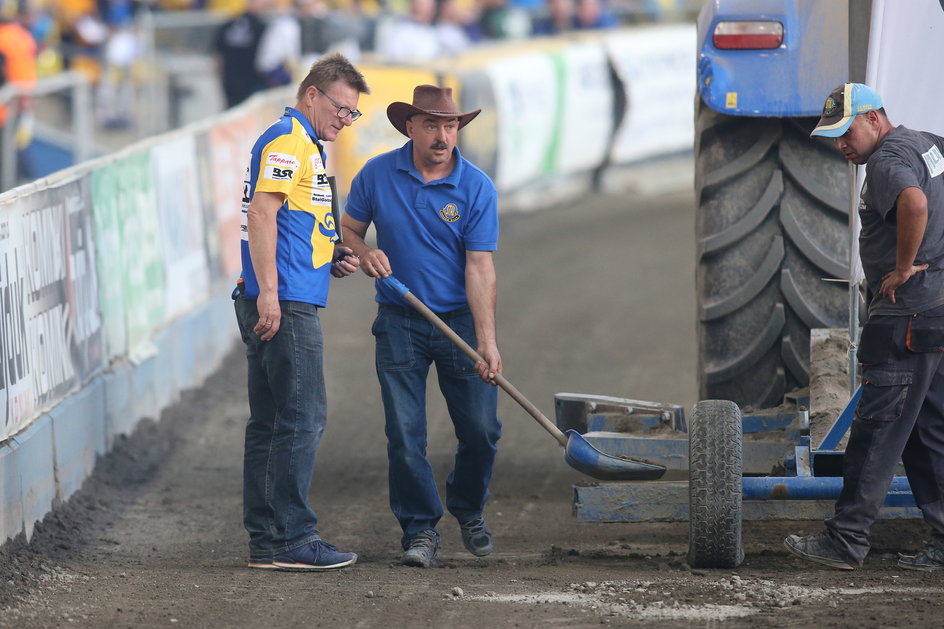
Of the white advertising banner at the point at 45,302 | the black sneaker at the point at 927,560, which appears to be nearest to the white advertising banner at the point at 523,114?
the white advertising banner at the point at 45,302

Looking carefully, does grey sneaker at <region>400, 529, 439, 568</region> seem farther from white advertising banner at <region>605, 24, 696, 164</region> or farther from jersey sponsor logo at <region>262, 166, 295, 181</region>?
white advertising banner at <region>605, 24, 696, 164</region>

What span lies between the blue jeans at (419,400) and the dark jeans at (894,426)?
4.76 ft

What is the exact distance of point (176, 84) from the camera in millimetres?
19000

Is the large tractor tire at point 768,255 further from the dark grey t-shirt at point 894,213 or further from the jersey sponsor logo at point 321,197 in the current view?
the jersey sponsor logo at point 321,197

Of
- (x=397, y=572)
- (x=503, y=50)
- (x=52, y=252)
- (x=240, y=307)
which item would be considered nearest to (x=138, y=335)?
(x=52, y=252)

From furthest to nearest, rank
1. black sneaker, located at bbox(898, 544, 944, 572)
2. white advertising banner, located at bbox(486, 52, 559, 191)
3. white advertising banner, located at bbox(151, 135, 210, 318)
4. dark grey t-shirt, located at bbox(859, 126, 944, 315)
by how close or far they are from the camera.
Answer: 1. white advertising banner, located at bbox(486, 52, 559, 191)
2. white advertising banner, located at bbox(151, 135, 210, 318)
3. black sneaker, located at bbox(898, 544, 944, 572)
4. dark grey t-shirt, located at bbox(859, 126, 944, 315)

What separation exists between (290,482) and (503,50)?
11.2 m

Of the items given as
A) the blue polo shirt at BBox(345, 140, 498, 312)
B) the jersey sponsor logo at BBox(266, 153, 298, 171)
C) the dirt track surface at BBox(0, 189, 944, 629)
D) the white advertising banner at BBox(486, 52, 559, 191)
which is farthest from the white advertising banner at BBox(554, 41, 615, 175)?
the jersey sponsor logo at BBox(266, 153, 298, 171)

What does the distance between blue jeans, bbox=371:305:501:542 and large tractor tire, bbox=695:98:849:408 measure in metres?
1.05

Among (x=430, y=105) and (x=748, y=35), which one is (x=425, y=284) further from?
(x=748, y=35)

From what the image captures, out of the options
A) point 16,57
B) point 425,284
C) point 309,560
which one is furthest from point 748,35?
point 16,57

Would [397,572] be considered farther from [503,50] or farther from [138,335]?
[503,50]

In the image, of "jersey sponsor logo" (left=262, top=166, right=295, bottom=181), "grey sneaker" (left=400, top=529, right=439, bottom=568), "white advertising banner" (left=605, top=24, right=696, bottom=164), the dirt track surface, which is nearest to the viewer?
the dirt track surface

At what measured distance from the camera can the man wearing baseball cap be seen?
539cm
